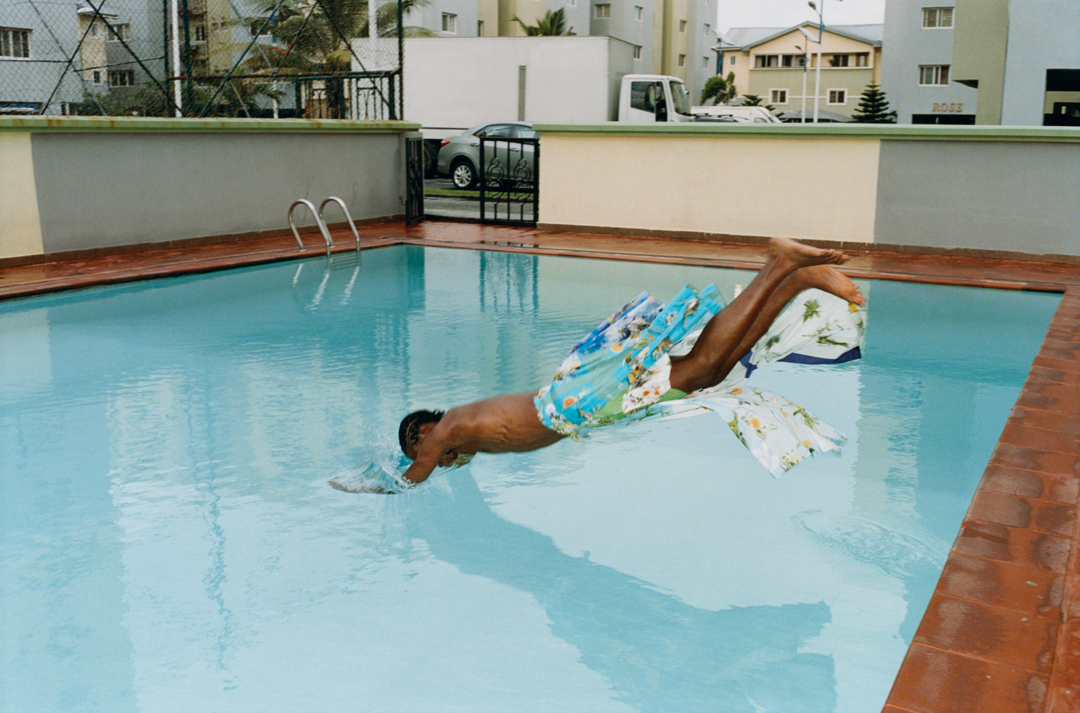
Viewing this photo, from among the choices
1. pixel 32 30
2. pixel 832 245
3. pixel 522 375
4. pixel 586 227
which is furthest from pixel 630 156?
pixel 32 30

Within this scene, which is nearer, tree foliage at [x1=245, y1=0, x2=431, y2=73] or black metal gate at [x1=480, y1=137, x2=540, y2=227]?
black metal gate at [x1=480, y1=137, x2=540, y2=227]

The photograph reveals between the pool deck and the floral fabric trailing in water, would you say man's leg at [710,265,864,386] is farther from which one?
the pool deck

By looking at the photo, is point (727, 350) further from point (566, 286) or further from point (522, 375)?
point (566, 286)

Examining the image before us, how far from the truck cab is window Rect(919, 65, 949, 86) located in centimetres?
2468

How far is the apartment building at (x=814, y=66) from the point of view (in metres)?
55.1

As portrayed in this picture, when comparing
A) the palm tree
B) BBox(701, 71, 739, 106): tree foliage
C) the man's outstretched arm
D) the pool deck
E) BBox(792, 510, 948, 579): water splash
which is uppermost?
the palm tree

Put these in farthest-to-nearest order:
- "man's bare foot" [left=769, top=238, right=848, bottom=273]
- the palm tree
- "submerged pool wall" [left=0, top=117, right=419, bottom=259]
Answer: the palm tree
"submerged pool wall" [left=0, top=117, right=419, bottom=259]
"man's bare foot" [left=769, top=238, right=848, bottom=273]

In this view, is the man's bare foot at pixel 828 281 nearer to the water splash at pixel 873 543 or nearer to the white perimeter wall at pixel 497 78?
the water splash at pixel 873 543

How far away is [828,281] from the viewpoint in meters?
3.11

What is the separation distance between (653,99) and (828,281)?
1768 centimetres

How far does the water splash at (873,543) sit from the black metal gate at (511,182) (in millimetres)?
9410

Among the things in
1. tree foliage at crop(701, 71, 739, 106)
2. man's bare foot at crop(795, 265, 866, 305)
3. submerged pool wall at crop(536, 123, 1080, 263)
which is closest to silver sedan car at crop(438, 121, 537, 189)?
submerged pool wall at crop(536, 123, 1080, 263)

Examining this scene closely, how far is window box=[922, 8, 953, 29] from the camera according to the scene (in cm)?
4100

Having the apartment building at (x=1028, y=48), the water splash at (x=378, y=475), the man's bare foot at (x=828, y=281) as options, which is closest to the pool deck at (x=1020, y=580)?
the man's bare foot at (x=828, y=281)
